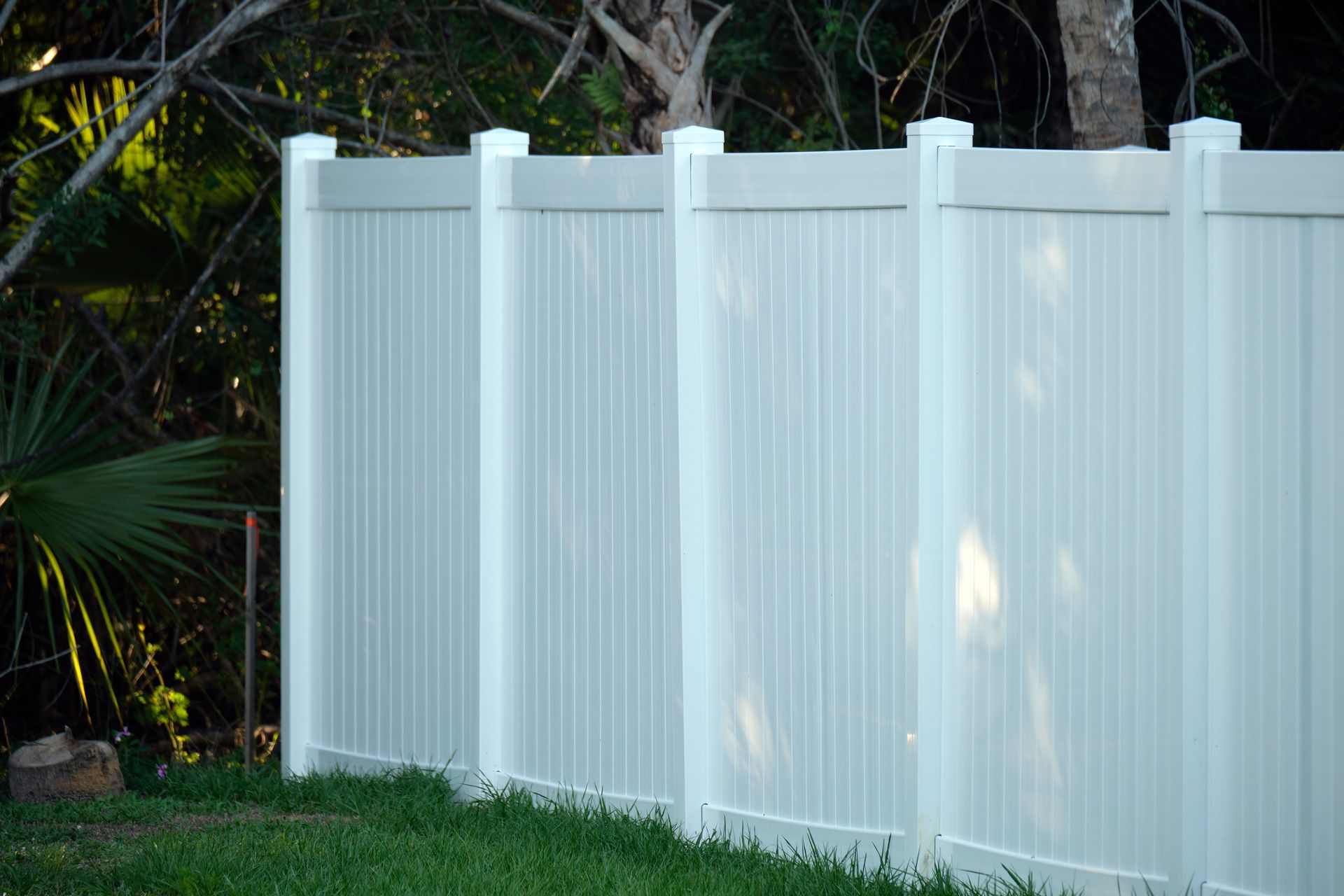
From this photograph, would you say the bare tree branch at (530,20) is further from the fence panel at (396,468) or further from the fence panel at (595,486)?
the fence panel at (595,486)

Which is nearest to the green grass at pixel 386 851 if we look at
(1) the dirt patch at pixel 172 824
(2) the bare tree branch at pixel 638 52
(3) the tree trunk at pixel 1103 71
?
(1) the dirt patch at pixel 172 824

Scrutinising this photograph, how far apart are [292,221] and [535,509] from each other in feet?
4.93

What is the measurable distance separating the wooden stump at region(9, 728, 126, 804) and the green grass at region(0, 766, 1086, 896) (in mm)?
117

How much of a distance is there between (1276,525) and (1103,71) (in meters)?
2.06

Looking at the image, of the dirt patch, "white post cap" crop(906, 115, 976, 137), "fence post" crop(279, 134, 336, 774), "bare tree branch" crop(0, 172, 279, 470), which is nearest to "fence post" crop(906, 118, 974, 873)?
"white post cap" crop(906, 115, 976, 137)

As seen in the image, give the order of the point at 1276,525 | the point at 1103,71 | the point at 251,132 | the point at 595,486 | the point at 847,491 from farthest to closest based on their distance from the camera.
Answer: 1. the point at 251,132
2. the point at 1103,71
3. the point at 595,486
4. the point at 847,491
5. the point at 1276,525

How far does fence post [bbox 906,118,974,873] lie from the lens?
4160 mm

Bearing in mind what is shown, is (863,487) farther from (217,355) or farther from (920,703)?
(217,355)

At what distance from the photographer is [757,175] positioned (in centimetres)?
444

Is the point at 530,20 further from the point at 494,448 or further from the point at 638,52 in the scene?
the point at 494,448

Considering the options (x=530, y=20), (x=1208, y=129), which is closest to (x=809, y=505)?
(x=1208, y=129)

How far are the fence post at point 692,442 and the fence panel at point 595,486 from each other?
4cm

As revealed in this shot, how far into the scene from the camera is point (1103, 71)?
201 inches

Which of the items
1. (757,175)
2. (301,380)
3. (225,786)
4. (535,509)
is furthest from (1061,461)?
(225,786)
